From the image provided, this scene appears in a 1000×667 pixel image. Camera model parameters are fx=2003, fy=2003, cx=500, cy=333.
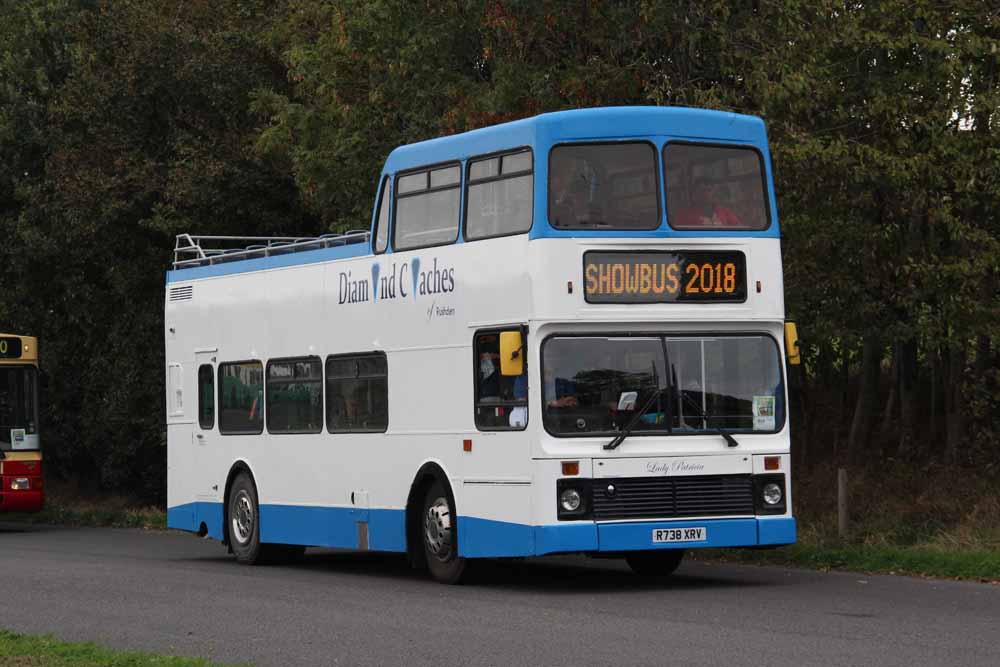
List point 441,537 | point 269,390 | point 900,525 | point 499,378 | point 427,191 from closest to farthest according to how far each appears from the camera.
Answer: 1. point 499,378
2. point 441,537
3. point 427,191
4. point 900,525
5. point 269,390

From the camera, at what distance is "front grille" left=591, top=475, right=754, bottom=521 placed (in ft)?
55.4

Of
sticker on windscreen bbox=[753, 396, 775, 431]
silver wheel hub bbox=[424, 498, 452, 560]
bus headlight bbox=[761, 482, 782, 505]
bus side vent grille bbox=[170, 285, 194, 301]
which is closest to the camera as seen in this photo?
bus headlight bbox=[761, 482, 782, 505]

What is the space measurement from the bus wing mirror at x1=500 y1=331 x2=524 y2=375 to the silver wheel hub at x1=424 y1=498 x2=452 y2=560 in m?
1.90

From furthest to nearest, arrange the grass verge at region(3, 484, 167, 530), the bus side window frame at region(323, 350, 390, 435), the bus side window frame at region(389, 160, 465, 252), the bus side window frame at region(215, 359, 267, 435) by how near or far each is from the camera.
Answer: the grass verge at region(3, 484, 167, 530)
the bus side window frame at region(215, 359, 267, 435)
the bus side window frame at region(323, 350, 390, 435)
the bus side window frame at region(389, 160, 465, 252)

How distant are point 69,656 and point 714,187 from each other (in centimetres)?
764

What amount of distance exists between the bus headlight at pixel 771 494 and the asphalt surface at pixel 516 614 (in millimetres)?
757

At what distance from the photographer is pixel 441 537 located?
18.5 meters

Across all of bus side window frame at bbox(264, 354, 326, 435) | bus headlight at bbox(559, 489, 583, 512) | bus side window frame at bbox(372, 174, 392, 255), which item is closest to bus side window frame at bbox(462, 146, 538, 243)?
bus side window frame at bbox(372, 174, 392, 255)

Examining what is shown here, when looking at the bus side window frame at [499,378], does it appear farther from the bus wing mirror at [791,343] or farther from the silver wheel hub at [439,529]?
the bus wing mirror at [791,343]

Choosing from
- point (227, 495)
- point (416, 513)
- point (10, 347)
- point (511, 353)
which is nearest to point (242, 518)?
point (227, 495)

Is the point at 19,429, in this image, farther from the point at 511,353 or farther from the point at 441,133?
the point at 511,353

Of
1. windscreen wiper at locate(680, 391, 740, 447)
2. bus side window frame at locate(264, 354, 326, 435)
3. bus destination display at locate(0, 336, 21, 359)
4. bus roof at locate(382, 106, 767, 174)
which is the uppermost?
bus roof at locate(382, 106, 767, 174)

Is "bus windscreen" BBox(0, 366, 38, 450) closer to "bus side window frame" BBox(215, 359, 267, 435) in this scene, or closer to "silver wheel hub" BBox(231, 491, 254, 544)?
"bus side window frame" BBox(215, 359, 267, 435)

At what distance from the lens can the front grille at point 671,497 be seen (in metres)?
16.9
